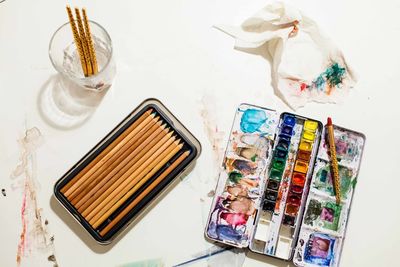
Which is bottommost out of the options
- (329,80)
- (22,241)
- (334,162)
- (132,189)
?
(22,241)

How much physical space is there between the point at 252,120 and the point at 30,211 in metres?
0.36

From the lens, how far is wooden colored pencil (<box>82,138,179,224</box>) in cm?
70

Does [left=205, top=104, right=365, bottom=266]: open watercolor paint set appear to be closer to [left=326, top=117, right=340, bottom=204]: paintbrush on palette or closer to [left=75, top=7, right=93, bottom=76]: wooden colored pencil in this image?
[left=326, top=117, right=340, bottom=204]: paintbrush on palette

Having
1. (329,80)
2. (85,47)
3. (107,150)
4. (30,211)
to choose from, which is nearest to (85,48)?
(85,47)

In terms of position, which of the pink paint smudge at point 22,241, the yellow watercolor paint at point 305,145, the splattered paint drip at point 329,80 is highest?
the splattered paint drip at point 329,80

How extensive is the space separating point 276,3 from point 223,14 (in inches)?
3.3

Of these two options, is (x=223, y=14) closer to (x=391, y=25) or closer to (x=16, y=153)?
(x=391, y=25)

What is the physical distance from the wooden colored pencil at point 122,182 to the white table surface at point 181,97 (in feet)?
0.16

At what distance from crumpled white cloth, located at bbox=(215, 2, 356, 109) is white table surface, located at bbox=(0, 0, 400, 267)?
14 mm

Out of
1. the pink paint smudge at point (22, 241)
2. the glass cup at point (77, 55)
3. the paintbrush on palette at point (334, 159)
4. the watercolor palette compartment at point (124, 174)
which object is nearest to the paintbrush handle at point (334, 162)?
the paintbrush on palette at point (334, 159)

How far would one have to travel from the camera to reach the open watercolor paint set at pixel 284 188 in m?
0.72

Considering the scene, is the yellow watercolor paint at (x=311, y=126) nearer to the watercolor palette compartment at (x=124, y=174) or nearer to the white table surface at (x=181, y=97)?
the white table surface at (x=181, y=97)

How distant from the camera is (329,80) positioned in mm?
775

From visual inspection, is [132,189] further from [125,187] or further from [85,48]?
[85,48]
